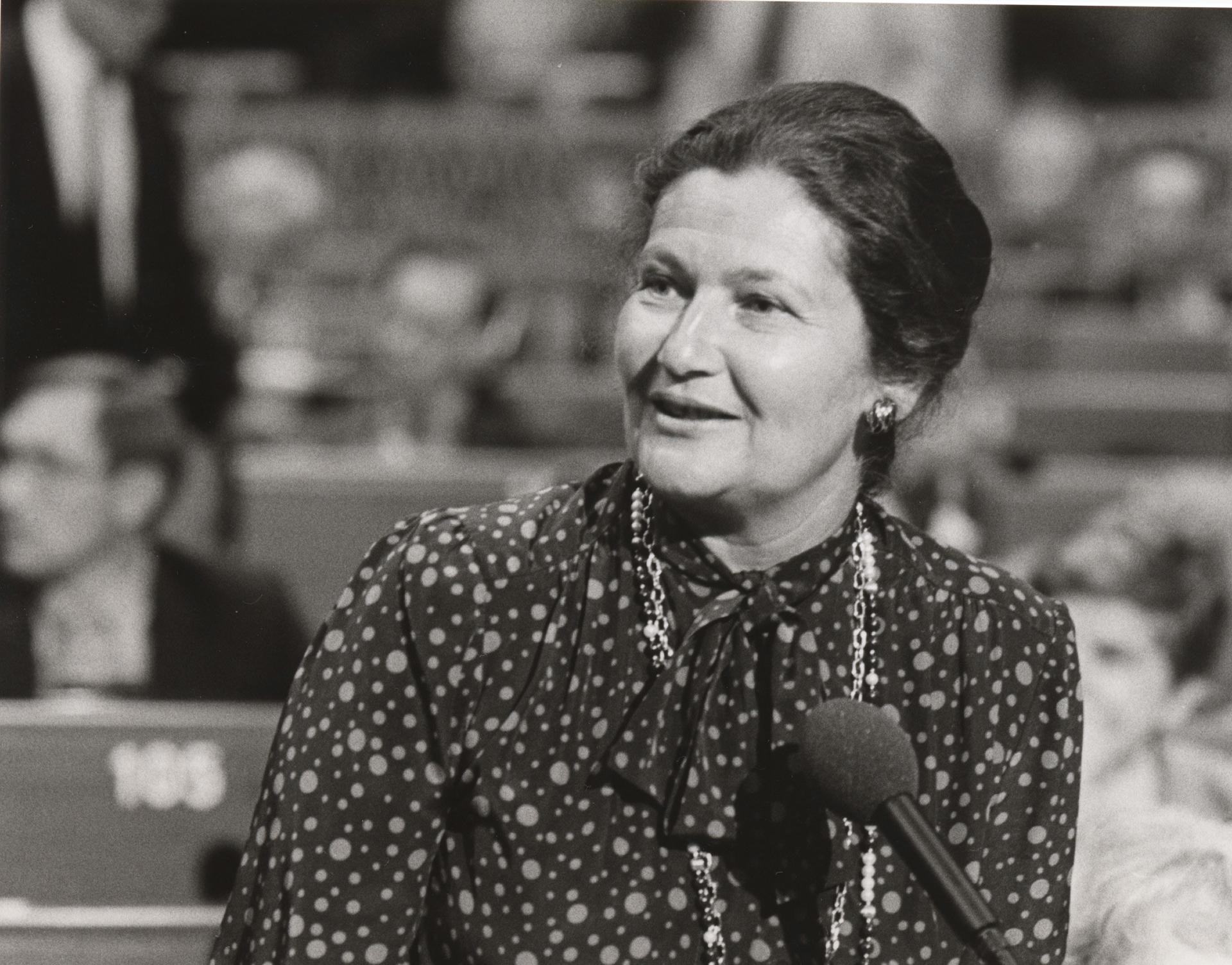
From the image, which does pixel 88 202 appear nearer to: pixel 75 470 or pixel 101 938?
pixel 75 470

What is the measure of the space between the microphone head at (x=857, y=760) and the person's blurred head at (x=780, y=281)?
0.62ft

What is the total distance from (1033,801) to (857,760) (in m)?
0.31

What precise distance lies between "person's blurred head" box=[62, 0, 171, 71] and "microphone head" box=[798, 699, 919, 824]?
2.13m

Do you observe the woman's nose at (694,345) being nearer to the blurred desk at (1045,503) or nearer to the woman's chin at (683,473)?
the woman's chin at (683,473)

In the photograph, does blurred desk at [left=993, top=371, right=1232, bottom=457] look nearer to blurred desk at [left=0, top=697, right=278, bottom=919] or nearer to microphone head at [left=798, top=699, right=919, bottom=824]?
blurred desk at [left=0, top=697, right=278, bottom=919]

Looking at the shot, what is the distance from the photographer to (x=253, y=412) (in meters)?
3.88

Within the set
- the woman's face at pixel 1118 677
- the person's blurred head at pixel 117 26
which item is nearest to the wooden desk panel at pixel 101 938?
the woman's face at pixel 1118 677

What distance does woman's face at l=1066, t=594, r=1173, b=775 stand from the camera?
2467 millimetres

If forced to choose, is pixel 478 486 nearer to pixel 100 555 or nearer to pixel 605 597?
pixel 100 555

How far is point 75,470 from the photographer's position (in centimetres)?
295

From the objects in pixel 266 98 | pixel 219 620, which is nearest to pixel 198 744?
pixel 219 620

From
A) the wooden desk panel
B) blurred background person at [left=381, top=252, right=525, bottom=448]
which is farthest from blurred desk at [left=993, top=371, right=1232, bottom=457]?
the wooden desk panel

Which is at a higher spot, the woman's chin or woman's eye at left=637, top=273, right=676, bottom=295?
woman's eye at left=637, top=273, right=676, bottom=295

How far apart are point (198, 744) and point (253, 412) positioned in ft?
5.67
